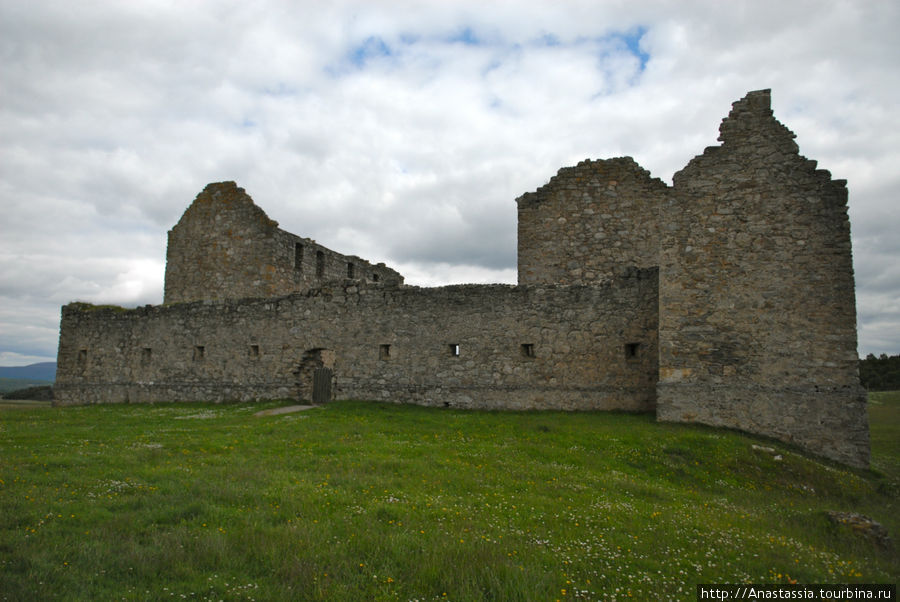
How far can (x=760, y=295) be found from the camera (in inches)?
552

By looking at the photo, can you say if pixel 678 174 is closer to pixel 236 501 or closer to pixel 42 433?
pixel 236 501

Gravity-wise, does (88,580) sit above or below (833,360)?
below

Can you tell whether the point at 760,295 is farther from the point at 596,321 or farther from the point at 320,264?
the point at 320,264

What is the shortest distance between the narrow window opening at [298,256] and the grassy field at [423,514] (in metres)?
14.1

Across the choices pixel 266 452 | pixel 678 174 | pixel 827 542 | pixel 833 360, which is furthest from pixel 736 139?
pixel 266 452

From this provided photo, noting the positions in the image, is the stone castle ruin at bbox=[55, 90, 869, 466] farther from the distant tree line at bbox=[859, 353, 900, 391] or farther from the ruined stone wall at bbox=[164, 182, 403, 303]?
the distant tree line at bbox=[859, 353, 900, 391]

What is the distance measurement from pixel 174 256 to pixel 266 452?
20.5 m

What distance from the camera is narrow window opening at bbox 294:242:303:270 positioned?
26.2m

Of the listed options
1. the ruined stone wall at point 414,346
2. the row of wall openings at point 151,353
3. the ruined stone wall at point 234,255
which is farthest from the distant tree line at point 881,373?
the row of wall openings at point 151,353

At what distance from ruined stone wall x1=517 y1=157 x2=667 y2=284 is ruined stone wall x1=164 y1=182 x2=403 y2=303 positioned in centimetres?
1111

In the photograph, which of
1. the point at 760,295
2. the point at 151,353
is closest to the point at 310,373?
the point at 151,353

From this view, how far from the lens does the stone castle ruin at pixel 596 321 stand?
13.6m

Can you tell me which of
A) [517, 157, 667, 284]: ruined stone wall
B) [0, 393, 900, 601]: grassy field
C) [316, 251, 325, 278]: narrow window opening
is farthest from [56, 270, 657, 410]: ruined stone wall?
[316, 251, 325, 278]: narrow window opening

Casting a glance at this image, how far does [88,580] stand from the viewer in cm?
474
